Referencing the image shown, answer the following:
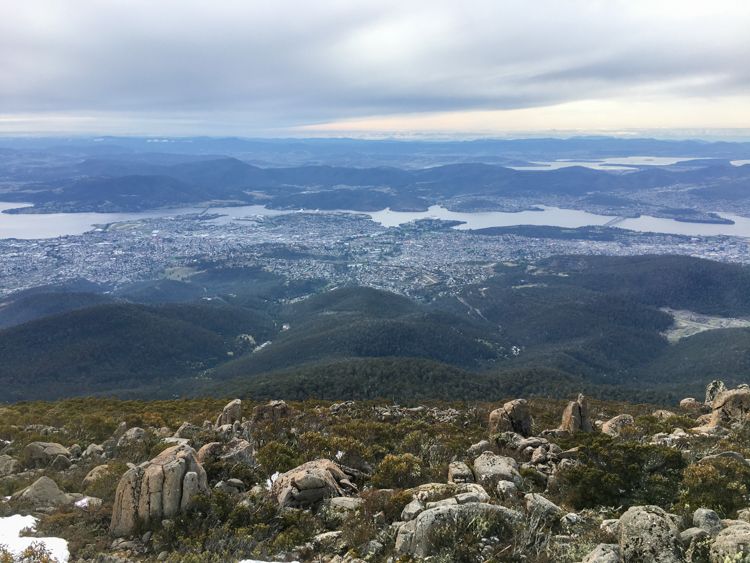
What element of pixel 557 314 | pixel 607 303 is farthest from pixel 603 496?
pixel 607 303

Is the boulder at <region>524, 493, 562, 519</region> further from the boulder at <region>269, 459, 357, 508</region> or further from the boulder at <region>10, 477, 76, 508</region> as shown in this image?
the boulder at <region>10, 477, 76, 508</region>

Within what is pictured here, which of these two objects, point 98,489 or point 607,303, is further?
point 607,303

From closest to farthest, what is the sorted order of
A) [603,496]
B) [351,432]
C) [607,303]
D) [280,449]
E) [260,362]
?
[603,496]
[280,449]
[351,432]
[260,362]
[607,303]

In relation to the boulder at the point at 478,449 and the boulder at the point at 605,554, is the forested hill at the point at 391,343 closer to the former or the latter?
the boulder at the point at 478,449

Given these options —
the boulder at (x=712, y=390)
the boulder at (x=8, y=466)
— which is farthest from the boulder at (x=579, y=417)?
the boulder at (x=8, y=466)

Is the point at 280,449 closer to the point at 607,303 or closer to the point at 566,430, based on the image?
the point at 566,430
